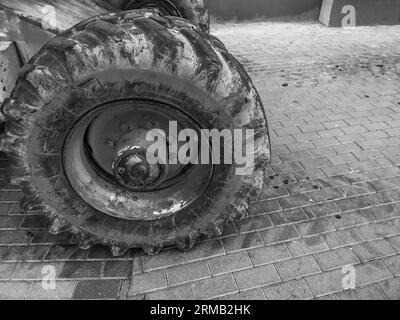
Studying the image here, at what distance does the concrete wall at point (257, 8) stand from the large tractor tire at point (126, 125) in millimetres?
5568

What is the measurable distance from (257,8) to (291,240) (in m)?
6.02

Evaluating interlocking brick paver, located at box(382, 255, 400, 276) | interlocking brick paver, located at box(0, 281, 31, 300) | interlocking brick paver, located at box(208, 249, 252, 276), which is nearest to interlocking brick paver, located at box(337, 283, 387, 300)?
interlocking brick paver, located at box(382, 255, 400, 276)

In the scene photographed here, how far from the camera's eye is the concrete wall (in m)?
7.25

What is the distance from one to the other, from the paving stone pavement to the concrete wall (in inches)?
141

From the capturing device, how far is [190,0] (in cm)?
385

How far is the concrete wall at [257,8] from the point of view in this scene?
7.25 metres

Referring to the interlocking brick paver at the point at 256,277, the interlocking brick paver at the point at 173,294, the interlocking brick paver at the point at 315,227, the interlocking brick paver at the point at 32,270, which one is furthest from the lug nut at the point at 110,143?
the interlocking brick paver at the point at 315,227

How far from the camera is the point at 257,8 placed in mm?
7441

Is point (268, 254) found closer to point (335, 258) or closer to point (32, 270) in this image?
point (335, 258)

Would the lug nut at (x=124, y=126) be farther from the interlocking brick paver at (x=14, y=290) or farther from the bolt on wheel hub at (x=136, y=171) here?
the interlocking brick paver at (x=14, y=290)

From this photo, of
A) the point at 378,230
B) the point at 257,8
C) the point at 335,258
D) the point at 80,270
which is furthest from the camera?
the point at 257,8

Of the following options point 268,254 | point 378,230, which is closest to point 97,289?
point 268,254
